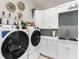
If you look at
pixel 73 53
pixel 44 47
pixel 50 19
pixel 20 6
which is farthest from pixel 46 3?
pixel 73 53

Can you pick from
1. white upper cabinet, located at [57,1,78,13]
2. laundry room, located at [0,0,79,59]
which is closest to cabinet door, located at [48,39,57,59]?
laundry room, located at [0,0,79,59]

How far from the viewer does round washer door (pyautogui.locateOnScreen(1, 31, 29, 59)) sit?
4.47ft

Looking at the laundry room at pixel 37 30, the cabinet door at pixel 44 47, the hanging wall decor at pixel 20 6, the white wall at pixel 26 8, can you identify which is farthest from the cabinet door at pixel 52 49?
the hanging wall decor at pixel 20 6

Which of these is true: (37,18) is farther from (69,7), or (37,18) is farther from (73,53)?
(73,53)

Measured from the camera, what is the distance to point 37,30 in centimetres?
239

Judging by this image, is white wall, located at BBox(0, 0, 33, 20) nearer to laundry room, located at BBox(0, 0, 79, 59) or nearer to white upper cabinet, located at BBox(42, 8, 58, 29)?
laundry room, located at BBox(0, 0, 79, 59)

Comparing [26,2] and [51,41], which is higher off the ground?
[26,2]

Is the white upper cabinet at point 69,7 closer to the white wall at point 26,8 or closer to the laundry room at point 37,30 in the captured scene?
the laundry room at point 37,30

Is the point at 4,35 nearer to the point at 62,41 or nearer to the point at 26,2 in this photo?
the point at 62,41

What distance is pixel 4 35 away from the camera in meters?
1.38

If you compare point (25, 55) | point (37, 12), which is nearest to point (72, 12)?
point (37, 12)

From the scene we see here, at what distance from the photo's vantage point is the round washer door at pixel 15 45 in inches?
53.7

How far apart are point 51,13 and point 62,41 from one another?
1388 mm

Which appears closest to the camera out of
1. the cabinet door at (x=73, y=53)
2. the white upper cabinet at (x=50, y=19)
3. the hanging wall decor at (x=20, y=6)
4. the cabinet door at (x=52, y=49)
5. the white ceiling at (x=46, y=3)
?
the cabinet door at (x=73, y=53)
